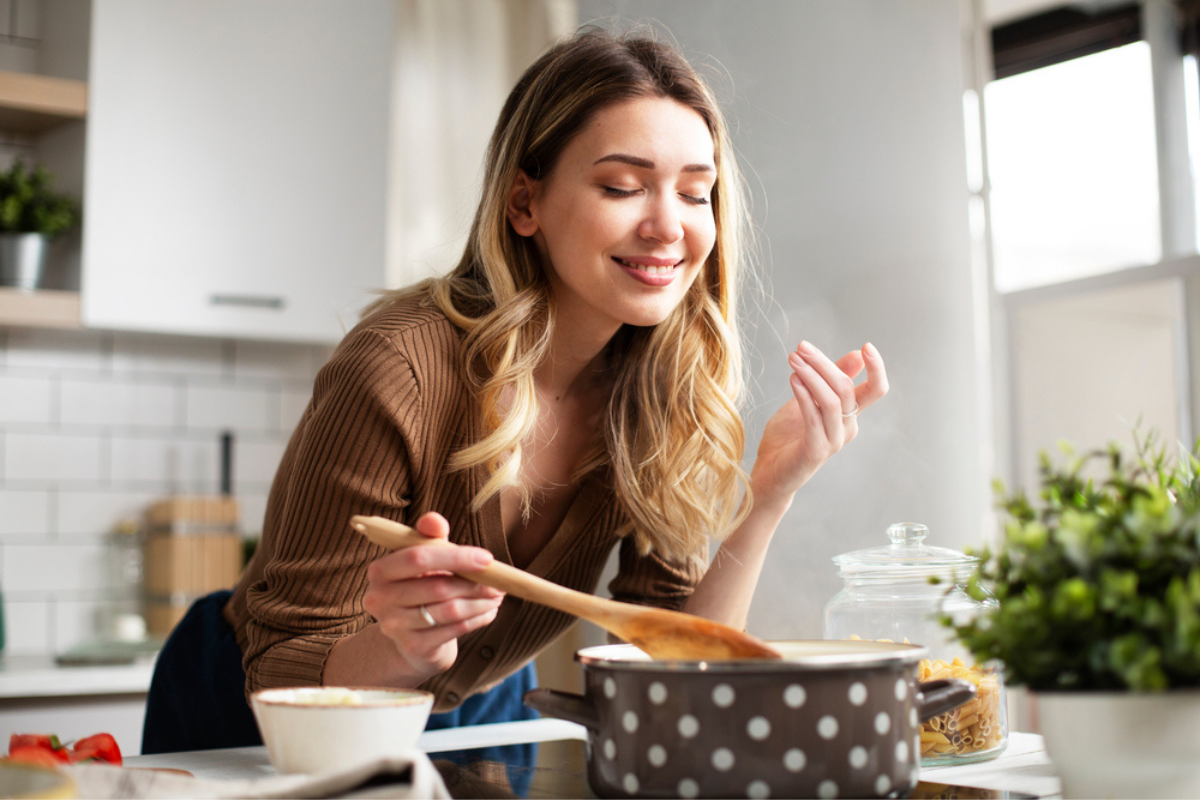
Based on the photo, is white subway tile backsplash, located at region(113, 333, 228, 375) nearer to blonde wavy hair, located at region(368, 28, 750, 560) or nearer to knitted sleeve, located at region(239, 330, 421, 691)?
blonde wavy hair, located at region(368, 28, 750, 560)

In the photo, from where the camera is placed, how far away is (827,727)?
23.4 inches

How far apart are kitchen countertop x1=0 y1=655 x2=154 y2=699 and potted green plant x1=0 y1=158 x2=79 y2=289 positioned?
30.2 inches

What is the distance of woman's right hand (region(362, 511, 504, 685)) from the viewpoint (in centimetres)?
75

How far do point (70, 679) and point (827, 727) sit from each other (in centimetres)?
188

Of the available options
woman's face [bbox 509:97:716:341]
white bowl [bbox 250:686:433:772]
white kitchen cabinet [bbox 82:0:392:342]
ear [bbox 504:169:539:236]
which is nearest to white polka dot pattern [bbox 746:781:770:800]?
white bowl [bbox 250:686:433:772]

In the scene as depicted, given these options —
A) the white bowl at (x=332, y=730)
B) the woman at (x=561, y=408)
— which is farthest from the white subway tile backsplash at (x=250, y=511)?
the white bowl at (x=332, y=730)

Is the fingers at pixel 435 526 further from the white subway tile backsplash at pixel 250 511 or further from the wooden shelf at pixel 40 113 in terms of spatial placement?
the white subway tile backsplash at pixel 250 511

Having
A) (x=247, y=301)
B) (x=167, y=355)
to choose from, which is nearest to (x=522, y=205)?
(x=247, y=301)

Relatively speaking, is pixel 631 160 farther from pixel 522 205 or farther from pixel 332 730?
pixel 332 730

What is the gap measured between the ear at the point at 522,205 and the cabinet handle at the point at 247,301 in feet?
4.47

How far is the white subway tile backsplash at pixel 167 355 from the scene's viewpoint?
2606mm

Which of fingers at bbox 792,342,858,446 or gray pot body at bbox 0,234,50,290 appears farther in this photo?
gray pot body at bbox 0,234,50,290

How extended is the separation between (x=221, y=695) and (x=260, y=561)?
6.9 inches

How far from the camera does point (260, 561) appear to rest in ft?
4.42
